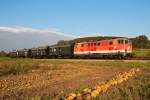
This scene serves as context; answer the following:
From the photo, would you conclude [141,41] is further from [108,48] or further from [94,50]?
[108,48]

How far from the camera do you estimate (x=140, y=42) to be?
12119cm

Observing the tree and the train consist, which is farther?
the tree

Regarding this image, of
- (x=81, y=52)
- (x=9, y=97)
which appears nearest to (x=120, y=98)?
(x=9, y=97)

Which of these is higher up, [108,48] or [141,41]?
[141,41]

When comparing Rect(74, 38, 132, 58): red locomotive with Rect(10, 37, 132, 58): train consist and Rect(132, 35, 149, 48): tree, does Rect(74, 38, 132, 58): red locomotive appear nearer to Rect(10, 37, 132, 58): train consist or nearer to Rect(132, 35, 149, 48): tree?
Rect(10, 37, 132, 58): train consist

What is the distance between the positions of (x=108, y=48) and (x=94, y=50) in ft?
12.6

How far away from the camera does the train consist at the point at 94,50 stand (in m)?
43.0

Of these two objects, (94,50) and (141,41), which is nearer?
(94,50)

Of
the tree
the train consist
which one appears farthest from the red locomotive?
the tree

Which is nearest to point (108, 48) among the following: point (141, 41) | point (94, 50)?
point (94, 50)

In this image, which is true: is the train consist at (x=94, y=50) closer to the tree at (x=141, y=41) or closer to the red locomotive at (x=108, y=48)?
the red locomotive at (x=108, y=48)

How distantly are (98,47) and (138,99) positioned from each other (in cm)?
3528

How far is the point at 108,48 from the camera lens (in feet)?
145

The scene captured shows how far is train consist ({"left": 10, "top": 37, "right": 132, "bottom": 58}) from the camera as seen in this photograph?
42969 mm
